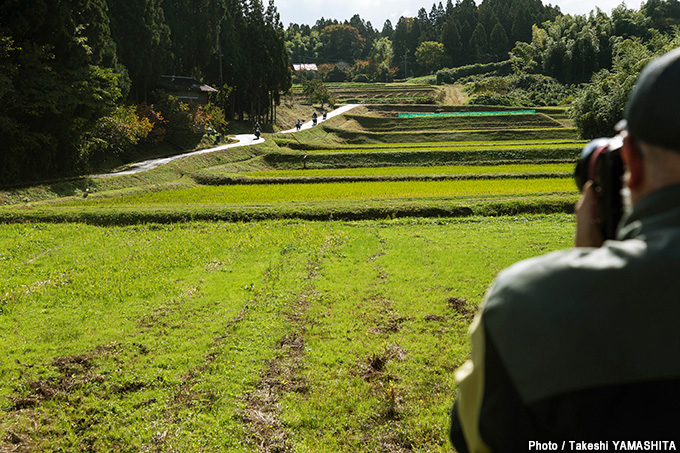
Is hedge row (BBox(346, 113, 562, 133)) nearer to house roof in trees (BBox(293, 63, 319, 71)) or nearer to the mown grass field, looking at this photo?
the mown grass field

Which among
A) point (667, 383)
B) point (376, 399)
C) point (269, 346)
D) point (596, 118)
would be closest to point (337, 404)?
point (376, 399)

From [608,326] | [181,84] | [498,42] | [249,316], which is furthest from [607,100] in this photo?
[498,42]

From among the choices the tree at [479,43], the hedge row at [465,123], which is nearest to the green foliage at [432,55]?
the tree at [479,43]

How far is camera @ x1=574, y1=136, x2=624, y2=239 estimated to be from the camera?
1.34 metres

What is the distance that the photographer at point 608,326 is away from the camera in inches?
43.7

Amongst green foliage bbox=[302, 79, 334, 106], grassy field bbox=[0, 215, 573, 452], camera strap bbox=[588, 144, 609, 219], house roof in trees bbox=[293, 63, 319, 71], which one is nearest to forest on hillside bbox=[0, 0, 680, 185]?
grassy field bbox=[0, 215, 573, 452]

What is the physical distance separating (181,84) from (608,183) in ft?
147

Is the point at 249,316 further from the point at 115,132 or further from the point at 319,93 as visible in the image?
the point at 319,93

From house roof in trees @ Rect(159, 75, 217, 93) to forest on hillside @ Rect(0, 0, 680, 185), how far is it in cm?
122

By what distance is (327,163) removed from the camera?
3453cm

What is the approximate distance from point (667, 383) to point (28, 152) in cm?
2680

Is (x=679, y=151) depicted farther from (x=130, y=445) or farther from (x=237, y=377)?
(x=237, y=377)

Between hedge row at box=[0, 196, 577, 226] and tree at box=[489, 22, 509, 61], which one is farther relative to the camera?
tree at box=[489, 22, 509, 61]

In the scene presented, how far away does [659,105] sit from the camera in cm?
115
